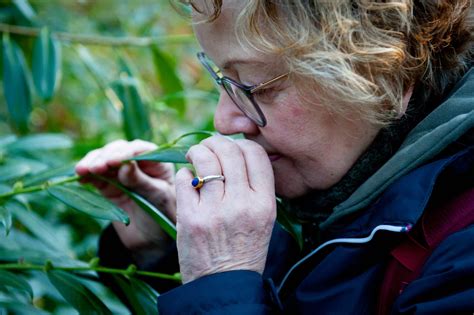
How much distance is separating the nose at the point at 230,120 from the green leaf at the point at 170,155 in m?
0.10

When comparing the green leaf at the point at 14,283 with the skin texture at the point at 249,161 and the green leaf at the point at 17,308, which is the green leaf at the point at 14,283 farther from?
the skin texture at the point at 249,161

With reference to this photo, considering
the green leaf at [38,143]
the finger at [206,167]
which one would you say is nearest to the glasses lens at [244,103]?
the finger at [206,167]

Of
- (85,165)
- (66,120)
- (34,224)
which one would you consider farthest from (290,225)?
(66,120)

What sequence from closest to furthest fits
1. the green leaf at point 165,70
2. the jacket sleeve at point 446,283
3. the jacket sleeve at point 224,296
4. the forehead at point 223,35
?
the jacket sleeve at point 446,283
the jacket sleeve at point 224,296
the forehead at point 223,35
the green leaf at point 165,70

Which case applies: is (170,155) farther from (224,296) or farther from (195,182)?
(224,296)

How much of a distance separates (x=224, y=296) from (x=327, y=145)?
1.26 feet

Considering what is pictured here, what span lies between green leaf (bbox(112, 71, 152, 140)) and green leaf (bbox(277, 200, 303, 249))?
2.88ft

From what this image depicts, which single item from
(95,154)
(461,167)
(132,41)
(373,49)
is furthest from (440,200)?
(132,41)

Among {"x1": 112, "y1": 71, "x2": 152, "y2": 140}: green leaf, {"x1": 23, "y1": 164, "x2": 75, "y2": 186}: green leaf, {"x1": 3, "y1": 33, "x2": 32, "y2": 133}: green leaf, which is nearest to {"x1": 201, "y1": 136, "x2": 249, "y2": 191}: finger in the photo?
{"x1": 23, "y1": 164, "x2": 75, "y2": 186}: green leaf

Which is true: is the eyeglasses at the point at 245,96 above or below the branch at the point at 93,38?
above

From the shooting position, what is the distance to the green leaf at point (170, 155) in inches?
59.4

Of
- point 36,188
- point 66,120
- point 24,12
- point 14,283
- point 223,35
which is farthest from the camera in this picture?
point 66,120

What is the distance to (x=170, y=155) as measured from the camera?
1527 mm

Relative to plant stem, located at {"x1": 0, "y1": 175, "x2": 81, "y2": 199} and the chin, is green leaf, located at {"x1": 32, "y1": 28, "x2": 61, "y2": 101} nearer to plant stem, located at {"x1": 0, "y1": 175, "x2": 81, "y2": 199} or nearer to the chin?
plant stem, located at {"x1": 0, "y1": 175, "x2": 81, "y2": 199}
